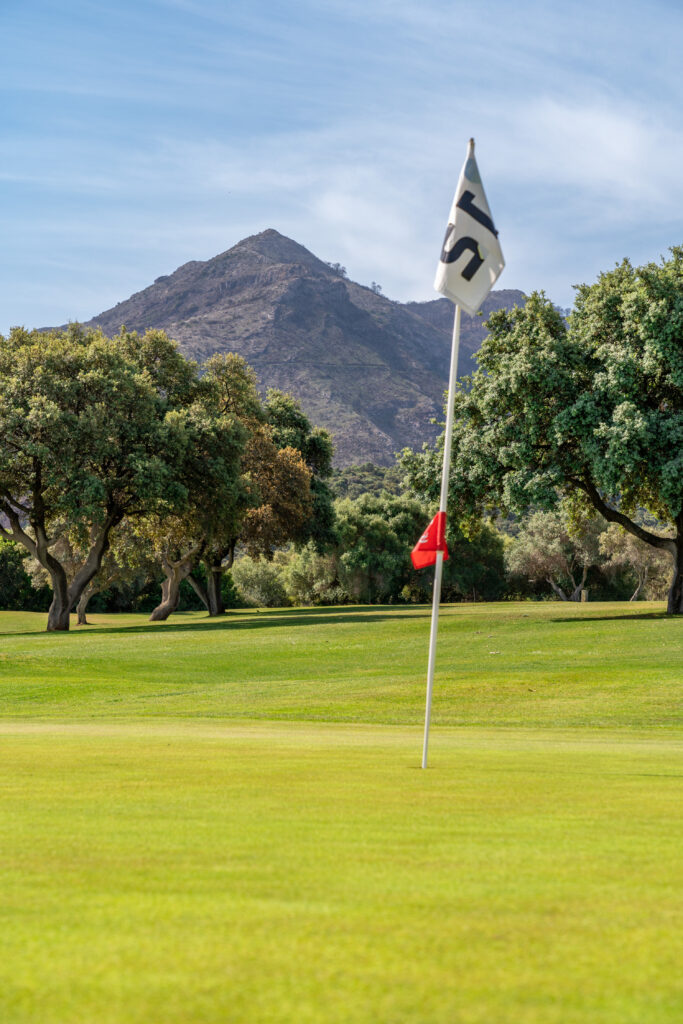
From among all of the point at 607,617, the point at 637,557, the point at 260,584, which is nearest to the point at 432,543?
the point at 607,617

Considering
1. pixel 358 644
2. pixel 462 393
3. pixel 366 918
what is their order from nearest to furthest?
pixel 366 918, pixel 358 644, pixel 462 393

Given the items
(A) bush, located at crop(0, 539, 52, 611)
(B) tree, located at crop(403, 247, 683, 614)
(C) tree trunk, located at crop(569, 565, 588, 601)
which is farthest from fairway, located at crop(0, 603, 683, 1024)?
(A) bush, located at crop(0, 539, 52, 611)

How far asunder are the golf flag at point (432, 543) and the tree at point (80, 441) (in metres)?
36.3

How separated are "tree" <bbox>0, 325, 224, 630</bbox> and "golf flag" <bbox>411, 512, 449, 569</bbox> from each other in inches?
1430

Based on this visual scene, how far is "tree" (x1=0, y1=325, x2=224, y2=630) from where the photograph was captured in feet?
152

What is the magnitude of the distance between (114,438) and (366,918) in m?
46.5

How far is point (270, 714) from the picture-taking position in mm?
20766

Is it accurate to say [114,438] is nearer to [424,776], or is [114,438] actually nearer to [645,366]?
[645,366]

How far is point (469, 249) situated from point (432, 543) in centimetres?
328

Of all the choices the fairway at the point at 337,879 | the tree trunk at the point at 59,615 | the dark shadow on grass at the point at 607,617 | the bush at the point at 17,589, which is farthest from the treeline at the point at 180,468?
the fairway at the point at 337,879

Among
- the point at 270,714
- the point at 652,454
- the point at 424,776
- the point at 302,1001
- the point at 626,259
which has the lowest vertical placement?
the point at 270,714

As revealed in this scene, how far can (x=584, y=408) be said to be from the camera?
3831 cm

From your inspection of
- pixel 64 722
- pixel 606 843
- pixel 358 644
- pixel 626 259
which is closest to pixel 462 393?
pixel 626 259

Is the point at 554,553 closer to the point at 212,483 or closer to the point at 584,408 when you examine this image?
the point at 212,483
